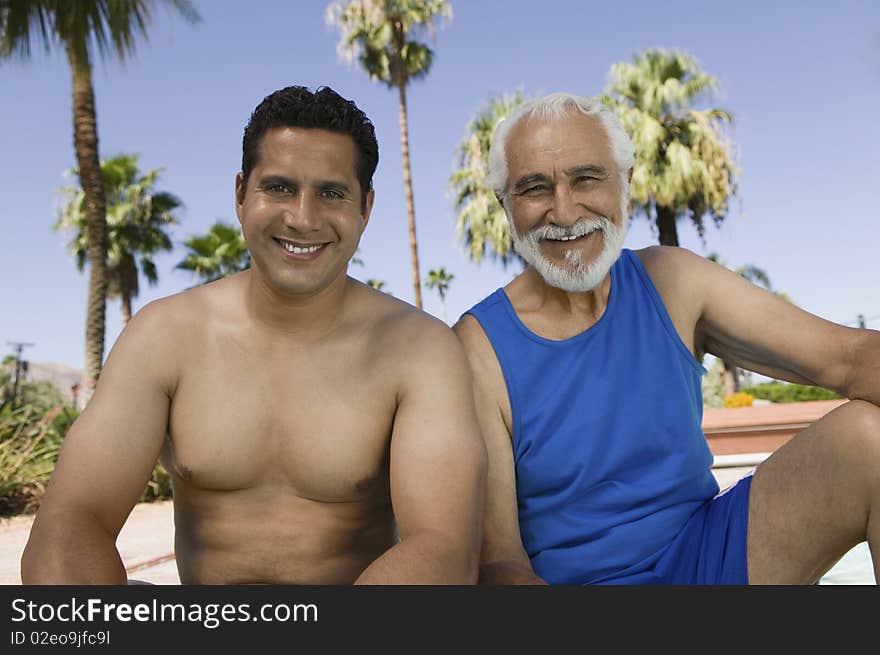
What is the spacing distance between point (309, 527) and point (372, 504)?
152mm

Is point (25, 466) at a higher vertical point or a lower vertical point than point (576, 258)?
higher

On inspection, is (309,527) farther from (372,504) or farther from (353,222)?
(353,222)

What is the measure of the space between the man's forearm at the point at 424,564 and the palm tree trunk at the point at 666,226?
Answer: 17286 mm

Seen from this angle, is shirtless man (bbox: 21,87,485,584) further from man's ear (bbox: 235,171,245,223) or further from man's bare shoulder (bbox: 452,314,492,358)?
man's bare shoulder (bbox: 452,314,492,358)

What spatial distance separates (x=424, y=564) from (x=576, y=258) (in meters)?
0.88

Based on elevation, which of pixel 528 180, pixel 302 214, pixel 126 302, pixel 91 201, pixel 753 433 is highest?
pixel 126 302

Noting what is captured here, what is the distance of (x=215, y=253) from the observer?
2327cm

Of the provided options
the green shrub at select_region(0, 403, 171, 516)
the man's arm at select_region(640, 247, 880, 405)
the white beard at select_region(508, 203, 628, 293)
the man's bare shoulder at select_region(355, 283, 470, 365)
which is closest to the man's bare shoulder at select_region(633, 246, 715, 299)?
the man's arm at select_region(640, 247, 880, 405)

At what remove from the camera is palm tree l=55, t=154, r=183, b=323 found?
902 inches

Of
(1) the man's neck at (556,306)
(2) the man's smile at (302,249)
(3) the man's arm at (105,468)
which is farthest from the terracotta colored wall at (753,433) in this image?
(3) the man's arm at (105,468)

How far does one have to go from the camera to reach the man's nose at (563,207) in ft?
6.53

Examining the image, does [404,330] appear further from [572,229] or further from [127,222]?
[127,222]

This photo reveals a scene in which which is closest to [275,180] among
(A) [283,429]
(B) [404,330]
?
(B) [404,330]

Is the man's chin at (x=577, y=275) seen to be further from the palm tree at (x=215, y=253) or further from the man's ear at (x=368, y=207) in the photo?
the palm tree at (x=215, y=253)
